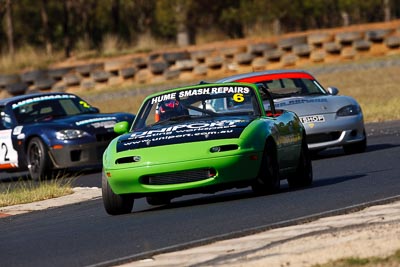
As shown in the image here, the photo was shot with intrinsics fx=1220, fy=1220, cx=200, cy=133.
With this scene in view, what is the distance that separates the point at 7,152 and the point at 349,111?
5404 millimetres

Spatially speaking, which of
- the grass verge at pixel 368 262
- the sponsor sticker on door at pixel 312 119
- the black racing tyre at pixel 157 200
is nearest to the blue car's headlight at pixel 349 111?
the sponsor sticker on door at pixel 312 119

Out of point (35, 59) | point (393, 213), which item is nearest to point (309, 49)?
point (35, 59)

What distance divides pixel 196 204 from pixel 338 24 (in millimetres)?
41348

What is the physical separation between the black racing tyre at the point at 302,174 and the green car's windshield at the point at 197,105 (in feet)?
2.71

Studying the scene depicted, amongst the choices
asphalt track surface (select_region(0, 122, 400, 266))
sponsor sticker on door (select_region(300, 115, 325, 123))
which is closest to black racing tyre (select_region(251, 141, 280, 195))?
asphalt track surface (select_region(0, 122, 400, 266))

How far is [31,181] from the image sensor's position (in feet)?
61.1

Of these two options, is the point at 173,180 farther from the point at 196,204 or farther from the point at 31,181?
the point at 31,181

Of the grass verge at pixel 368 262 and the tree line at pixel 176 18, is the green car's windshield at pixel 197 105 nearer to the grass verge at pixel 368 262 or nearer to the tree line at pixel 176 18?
the grass verge at pixel 368 262

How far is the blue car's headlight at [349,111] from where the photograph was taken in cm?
1661

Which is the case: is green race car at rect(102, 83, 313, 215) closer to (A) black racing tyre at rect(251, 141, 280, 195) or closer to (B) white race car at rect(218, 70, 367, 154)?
(A) black racing tyre at rect(251, 141, 280, 195)

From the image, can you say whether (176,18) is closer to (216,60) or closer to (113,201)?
(216,60)

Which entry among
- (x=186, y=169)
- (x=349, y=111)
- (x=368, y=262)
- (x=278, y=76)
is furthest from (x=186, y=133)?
(x=278, y=76)

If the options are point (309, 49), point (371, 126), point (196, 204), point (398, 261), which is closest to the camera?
point (398, 261)

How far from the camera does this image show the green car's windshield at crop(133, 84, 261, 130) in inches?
472
